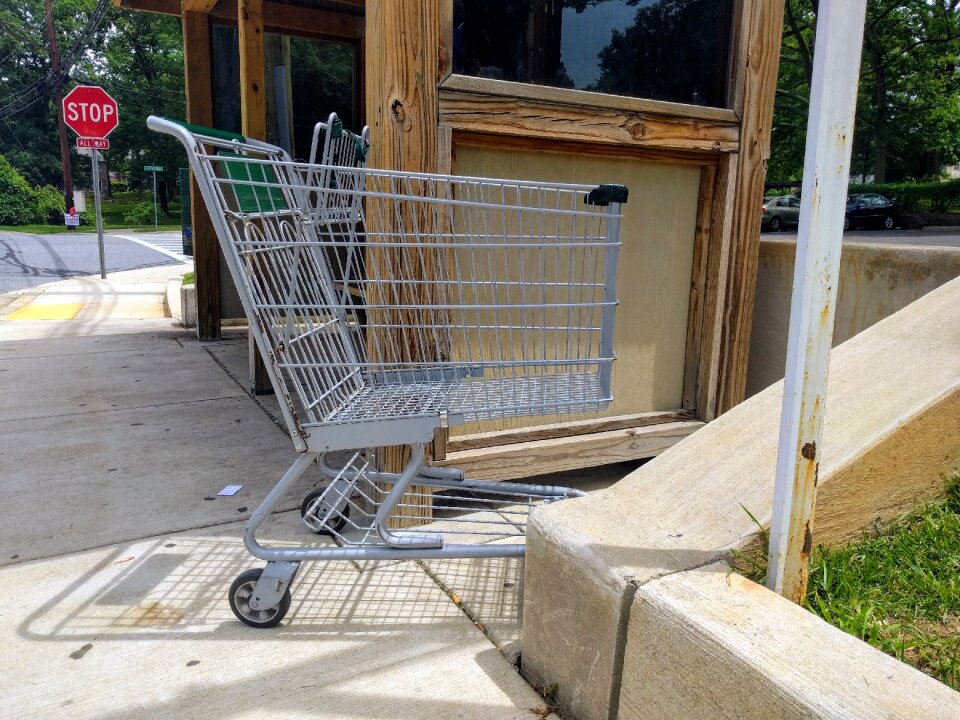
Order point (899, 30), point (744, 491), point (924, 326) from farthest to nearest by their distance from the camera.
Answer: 1. point (899, 30)
2. point (924, 326)
3. point (744, 491)

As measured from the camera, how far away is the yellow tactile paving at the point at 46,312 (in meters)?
8.40

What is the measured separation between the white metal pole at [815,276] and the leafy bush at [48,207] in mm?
40075

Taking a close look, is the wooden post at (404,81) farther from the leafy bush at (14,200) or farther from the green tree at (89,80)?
the green tree at (89,80)

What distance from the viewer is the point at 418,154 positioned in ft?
9.54

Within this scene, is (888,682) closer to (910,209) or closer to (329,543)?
(329,543)

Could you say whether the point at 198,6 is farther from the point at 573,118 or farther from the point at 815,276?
the point at 815,276

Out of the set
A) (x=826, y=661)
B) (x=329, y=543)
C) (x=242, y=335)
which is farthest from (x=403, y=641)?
(x=242, y=335)

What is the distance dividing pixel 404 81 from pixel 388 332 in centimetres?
99

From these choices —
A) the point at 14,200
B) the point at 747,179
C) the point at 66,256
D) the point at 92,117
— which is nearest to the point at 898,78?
the point at 92,117

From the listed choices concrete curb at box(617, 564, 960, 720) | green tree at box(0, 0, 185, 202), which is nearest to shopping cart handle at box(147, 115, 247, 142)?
concrete curb at box(617, 564, 960, 720)

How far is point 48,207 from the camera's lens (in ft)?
116

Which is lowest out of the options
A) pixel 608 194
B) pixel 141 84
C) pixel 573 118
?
pixel 608 194

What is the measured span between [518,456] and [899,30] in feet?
92.8

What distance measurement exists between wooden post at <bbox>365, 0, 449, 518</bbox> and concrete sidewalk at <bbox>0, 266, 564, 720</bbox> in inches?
20.6
